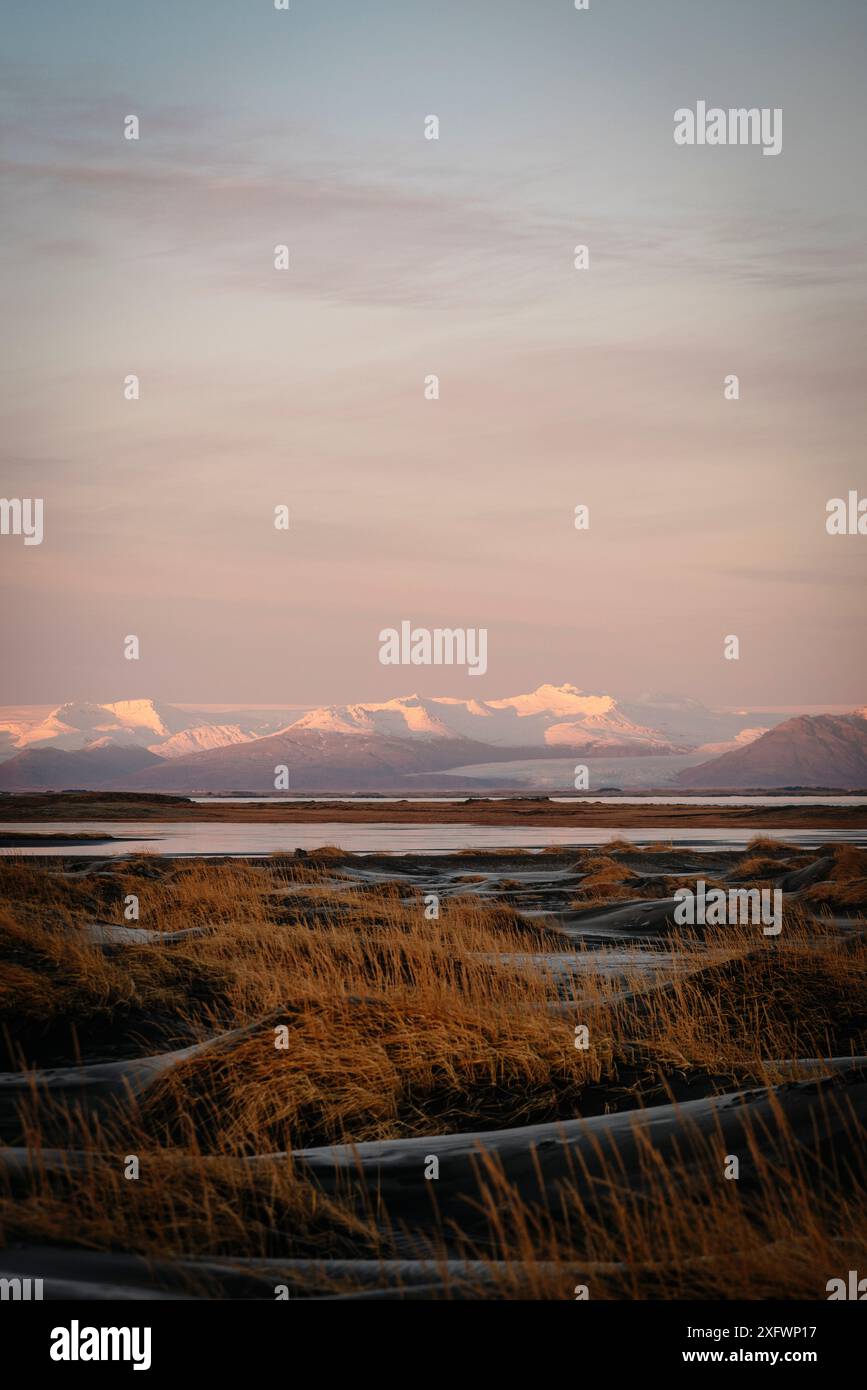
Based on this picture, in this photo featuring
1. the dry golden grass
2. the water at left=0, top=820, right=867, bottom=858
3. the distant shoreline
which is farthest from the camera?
the distant shoreline

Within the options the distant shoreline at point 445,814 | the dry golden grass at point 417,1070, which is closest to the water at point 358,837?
the distant shoreline at point 445,814

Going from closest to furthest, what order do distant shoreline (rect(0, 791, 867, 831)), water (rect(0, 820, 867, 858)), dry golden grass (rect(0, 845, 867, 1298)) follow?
dry golden grass (rect(0, 845, 867, 1298)) < water (rect(0, 820, 867, 858)) < distant shoreline (rect(0, 791, 867, 831))

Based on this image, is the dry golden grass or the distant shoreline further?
the distant shoreline

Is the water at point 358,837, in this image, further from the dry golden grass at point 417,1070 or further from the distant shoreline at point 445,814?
the dry golden grass at point 417,1070

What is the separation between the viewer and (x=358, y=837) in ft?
228

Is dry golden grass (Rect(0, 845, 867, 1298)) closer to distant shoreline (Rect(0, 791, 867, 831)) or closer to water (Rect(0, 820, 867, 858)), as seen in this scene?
water (Rect(0, 820, 867, 858))

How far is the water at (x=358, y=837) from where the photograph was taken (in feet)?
183

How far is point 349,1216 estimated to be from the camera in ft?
26.0

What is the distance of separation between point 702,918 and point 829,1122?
15.5m

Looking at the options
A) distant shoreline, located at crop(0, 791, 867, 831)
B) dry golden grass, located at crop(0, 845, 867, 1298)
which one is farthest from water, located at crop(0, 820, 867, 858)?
dry golden grass, located at crop(0, 845, 867, 1298)

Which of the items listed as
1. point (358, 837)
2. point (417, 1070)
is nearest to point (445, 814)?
point (358, 837)

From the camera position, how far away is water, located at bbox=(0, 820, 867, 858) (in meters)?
55.8

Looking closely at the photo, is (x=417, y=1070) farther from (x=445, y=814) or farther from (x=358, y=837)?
(x=445, y=814)
